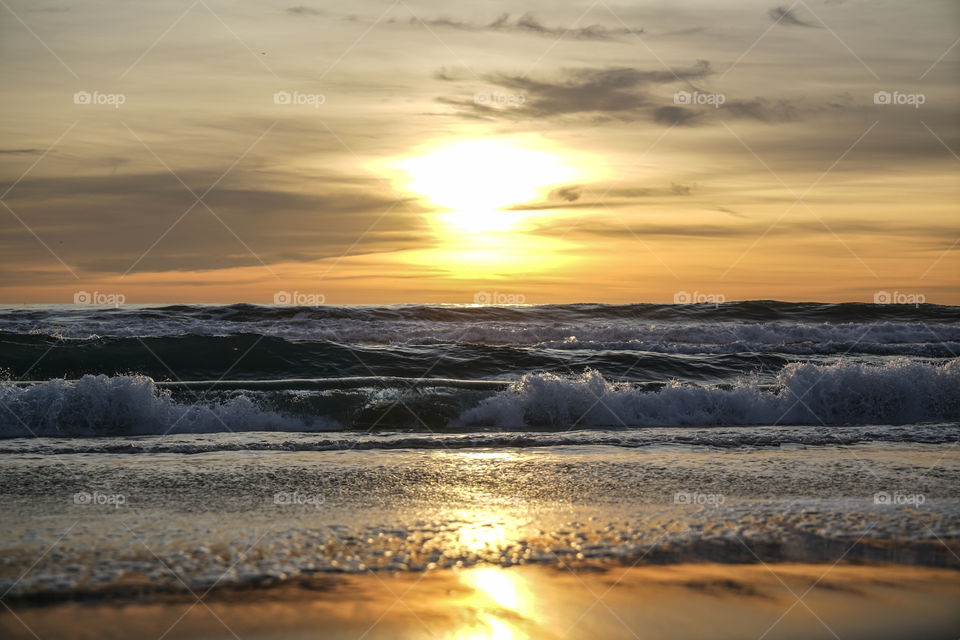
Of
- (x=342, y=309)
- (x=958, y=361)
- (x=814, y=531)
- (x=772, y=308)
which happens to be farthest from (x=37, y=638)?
(x=772, y=308)

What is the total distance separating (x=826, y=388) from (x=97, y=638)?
477 inches

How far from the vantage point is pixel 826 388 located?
42.4 ft

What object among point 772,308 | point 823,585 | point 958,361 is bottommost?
point 823,585

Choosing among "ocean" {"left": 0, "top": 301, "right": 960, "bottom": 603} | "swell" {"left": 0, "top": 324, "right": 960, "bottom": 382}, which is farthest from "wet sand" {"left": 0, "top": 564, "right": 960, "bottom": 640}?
"swell" {"left": 0, "top": 324, "right": 960, "bottom": 382}

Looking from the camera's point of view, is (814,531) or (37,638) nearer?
(37,638)

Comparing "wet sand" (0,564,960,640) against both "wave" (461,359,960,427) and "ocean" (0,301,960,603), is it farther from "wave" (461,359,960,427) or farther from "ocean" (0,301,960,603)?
"wave" (461,359,960,427)

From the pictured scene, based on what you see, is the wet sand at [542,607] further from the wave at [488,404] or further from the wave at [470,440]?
the wave at [488,404]

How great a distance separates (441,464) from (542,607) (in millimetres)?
4073

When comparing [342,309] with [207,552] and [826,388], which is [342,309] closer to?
[826,388]

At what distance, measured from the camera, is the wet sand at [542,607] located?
3764 millimetres

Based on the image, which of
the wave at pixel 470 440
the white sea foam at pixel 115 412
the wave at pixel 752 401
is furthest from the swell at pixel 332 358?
the wave at pixel 470 440

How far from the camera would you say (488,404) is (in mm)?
12023

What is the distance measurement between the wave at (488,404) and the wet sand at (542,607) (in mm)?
6556

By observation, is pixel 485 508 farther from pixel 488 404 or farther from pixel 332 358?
pixel 332 358
